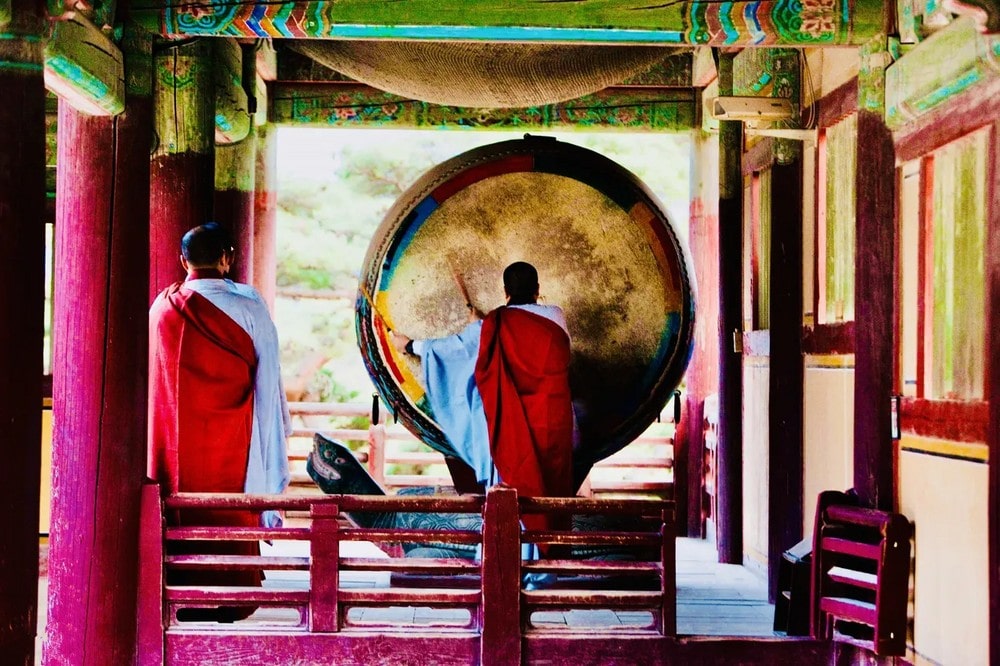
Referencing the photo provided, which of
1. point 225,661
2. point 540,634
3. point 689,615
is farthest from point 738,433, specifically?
point 225,661

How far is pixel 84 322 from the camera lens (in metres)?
3.56

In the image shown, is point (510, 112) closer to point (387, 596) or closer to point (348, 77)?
point (348, 77)

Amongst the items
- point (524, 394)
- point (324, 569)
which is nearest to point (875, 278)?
point (524, 394)

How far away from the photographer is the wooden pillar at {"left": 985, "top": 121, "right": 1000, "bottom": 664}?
9.73 ft

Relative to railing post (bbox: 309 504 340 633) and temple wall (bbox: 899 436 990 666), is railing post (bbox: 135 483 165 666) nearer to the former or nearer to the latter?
railing post (bbox: 309 504 340 633)

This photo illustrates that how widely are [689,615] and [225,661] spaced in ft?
5.96

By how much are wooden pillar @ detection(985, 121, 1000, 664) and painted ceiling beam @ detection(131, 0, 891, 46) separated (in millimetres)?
821

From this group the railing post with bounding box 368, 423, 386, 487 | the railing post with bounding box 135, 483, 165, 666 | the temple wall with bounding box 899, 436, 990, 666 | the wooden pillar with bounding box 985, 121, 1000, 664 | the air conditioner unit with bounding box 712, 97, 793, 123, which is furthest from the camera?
the railing post with bounding box 368, 423, 386, 487

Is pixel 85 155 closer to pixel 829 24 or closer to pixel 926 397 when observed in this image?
pixel 829 24

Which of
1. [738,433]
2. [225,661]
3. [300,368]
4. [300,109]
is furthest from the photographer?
[300,368]

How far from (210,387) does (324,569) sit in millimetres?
789

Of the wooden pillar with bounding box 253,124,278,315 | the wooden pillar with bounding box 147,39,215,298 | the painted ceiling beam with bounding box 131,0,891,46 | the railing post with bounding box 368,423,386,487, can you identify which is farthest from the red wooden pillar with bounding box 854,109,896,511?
the railing post with bounding box 368,423,386,487

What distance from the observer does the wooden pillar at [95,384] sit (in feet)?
11.7

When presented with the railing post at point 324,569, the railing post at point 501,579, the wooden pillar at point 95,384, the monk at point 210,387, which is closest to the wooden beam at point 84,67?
the wooden pillar at point 95,384
